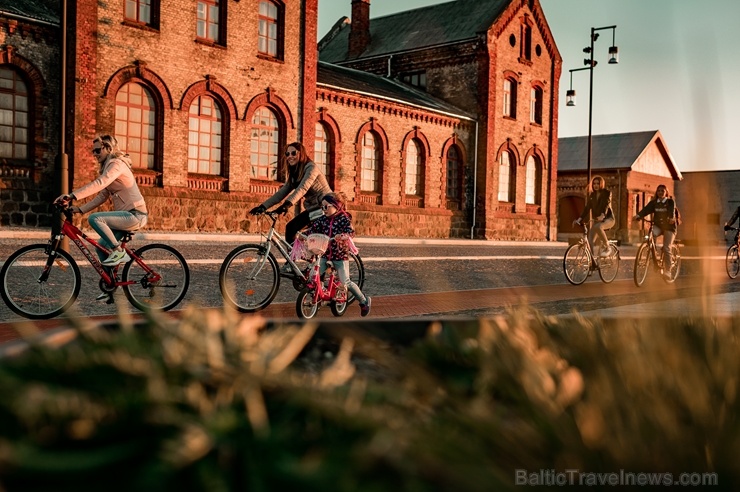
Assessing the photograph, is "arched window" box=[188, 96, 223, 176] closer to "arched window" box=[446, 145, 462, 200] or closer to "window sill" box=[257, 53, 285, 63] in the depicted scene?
"window sill" box=[257, 53, 285, 63]

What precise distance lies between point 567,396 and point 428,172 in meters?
29.4

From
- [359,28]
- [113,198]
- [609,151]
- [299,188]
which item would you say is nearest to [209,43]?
[359,28]

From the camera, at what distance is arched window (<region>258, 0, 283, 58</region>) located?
79.3ft

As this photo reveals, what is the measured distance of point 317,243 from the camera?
7.52 meters

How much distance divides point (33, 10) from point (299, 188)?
584 inches

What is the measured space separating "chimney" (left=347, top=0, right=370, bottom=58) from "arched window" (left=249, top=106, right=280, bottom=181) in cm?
1308

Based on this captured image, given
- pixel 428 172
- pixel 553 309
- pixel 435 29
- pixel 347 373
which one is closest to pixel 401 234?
pixel 428 172

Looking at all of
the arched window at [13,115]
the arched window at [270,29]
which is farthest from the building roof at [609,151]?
the arched window at [13,115]

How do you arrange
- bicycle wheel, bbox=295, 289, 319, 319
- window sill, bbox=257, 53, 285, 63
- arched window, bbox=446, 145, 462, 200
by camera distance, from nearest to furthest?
bicycle wheel, bbox=295, 289, 319, 319 → window sill, bbox=257, 53, 285, 63 → arched window, bbox=446, 145, 462, 200

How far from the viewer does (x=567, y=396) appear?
1146 mm

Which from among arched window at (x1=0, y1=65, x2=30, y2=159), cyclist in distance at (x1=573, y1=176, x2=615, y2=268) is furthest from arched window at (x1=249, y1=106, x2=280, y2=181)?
cyclist in distance at (x1=573, y1=176, x2=615, y2=268)

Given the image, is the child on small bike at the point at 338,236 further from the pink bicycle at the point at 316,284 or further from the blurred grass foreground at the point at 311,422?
the blurred grass foreground at the point at 311,422

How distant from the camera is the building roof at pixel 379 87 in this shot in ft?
89.8

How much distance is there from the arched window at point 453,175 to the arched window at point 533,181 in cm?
497
